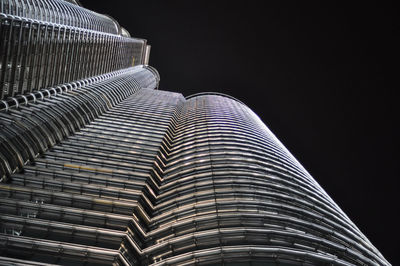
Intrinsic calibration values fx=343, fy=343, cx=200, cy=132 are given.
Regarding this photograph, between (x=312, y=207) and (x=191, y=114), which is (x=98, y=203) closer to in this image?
(x=312, y=207)

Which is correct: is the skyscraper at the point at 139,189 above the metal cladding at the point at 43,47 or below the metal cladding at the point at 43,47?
below

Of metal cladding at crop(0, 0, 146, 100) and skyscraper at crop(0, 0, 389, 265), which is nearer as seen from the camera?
skyscraper at crop(0, 0, 389, 265)

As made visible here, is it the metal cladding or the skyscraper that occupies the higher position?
the metal cladding

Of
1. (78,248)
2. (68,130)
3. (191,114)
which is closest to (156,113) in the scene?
(191,114)

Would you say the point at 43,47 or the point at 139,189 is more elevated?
the point at 43,47

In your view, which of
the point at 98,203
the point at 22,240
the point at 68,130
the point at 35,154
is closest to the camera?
the point at 22,240

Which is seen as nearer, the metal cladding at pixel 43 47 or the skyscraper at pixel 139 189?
the skyscraper at pixel 139 189

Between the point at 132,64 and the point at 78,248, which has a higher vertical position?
the point at 132,64

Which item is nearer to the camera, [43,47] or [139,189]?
[139,189]
